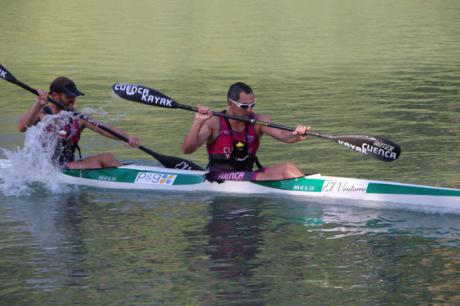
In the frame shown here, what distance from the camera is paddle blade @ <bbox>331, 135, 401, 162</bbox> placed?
15.3m

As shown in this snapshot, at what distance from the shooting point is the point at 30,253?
12.9 meters

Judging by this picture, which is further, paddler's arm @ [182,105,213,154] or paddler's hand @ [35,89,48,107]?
paddler's hand @ [35,89,48,107]

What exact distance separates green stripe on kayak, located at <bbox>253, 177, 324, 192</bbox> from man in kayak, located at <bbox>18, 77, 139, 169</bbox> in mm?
2133

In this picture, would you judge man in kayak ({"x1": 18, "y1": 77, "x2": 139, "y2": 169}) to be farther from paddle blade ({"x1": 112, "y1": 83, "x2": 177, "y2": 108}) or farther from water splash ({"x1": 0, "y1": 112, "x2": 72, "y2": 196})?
paddle blade ({"x1": 112, "y1": 83, "x2": 177, "y2": 108})

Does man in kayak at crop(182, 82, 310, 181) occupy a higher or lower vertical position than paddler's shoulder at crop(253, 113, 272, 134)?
lower

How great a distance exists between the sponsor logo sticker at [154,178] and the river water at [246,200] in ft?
0.99

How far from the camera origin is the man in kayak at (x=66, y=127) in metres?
16.3

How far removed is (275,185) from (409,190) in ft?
6.04

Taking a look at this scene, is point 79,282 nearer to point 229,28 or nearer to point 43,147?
point 43,147

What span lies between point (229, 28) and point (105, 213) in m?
30.4

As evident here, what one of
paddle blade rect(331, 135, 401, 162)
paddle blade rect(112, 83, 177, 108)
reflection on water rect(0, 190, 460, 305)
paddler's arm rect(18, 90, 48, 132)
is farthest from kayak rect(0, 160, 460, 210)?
paddle blade rect(112, 83, 177, 108)

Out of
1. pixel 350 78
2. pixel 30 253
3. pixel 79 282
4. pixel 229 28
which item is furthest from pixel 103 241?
pixel 229 28

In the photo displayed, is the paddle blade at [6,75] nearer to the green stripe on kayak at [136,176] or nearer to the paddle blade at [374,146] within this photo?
the green stripe on kayak at [136,176]

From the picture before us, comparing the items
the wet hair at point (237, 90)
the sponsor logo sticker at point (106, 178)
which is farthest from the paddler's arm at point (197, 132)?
the sponsor logo sticker at point (106, 178)
